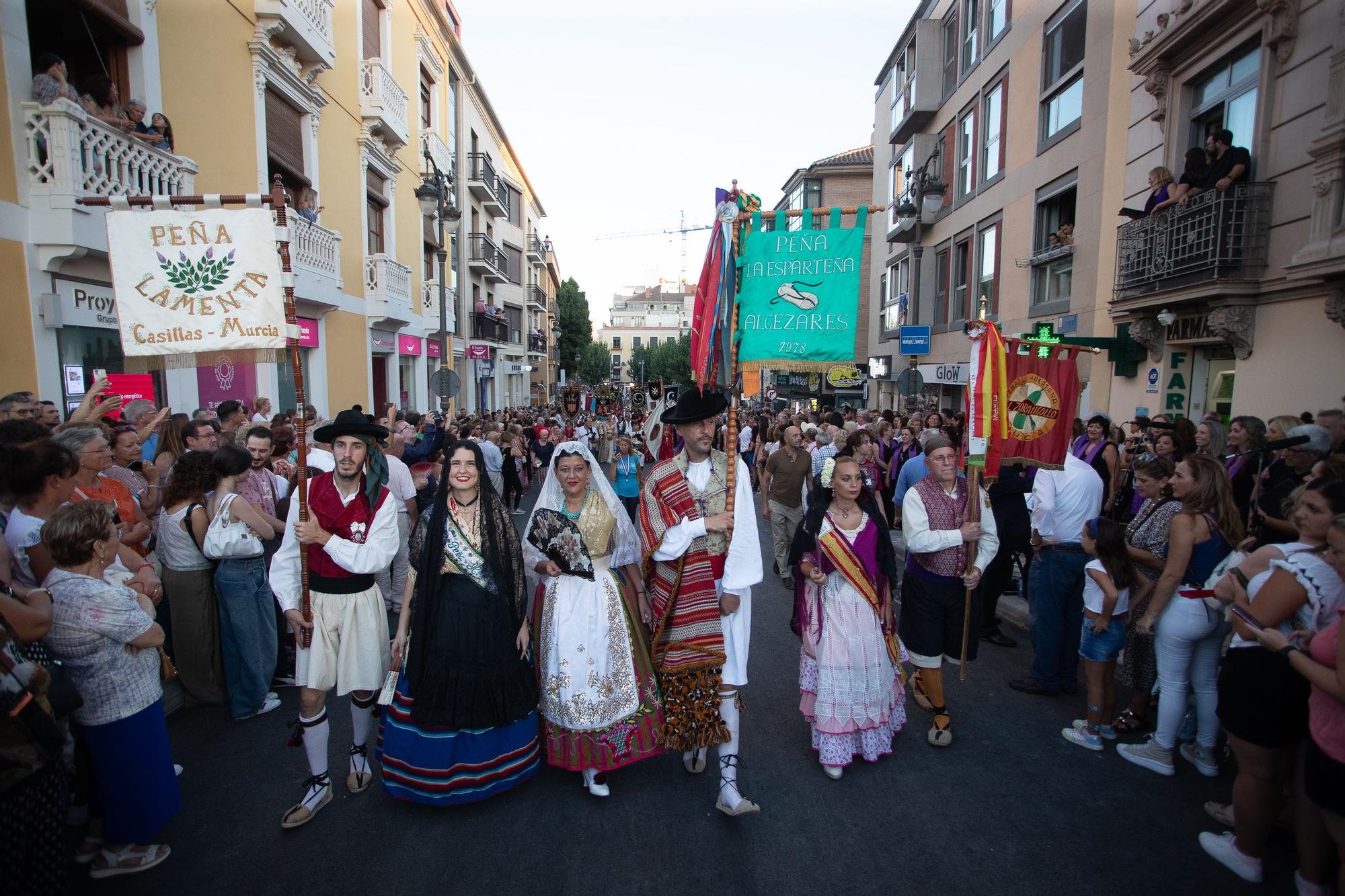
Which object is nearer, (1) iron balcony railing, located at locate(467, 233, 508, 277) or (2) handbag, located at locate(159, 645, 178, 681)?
(2) handbag, located at locate(159, 645, 178, 681)

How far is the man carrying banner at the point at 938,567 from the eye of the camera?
4289mm

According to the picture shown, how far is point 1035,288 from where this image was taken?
1412 cm

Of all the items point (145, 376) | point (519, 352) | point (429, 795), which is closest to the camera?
point (429, 795)

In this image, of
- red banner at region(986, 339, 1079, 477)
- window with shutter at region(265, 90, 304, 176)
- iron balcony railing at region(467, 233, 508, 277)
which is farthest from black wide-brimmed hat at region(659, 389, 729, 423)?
iron balcony railing at region(467, 233, 508, 277)

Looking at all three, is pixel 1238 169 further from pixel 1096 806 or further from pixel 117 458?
pixel 117 458

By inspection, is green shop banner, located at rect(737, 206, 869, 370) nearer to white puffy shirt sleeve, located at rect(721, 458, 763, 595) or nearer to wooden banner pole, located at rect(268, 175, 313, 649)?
white puffy shirt sleeve, located at rect(721, 458, 763, 595)

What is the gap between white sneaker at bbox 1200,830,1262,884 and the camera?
10.0 feet

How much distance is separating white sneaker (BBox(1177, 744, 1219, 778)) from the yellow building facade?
6.27 m

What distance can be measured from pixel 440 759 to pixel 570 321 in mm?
59745

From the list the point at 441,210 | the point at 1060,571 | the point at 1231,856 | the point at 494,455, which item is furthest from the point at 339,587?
the point at 441,210

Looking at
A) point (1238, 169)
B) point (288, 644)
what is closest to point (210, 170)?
point (288, 644)

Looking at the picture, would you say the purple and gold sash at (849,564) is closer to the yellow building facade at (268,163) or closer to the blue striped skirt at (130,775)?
the blue striped skirt at (130,775)

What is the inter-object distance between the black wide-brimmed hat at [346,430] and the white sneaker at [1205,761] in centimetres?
495

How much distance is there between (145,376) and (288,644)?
13.4 feet
